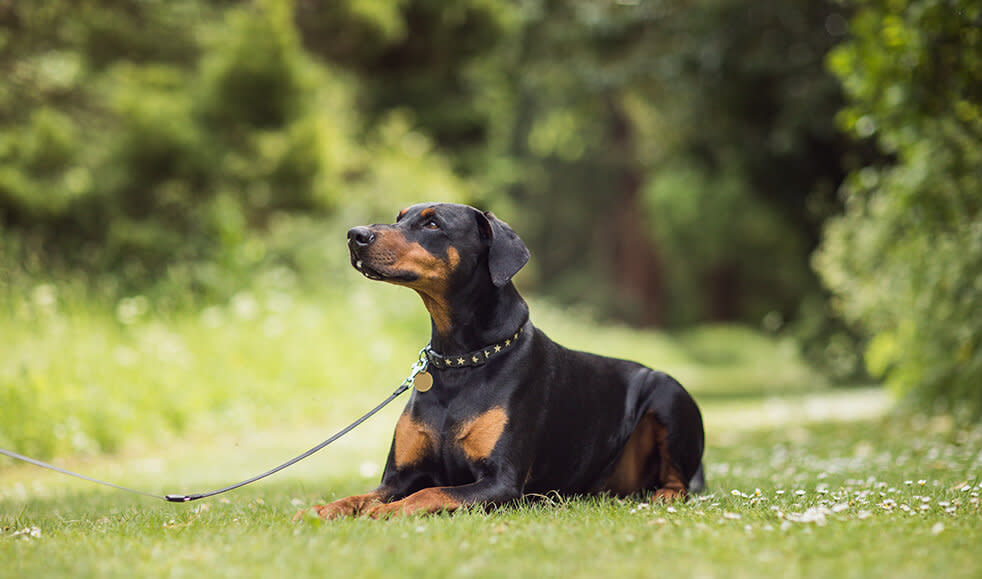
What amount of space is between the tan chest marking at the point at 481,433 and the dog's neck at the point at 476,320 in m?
0.33

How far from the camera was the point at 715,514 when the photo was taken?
379cm

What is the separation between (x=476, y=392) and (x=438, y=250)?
0.63 meters

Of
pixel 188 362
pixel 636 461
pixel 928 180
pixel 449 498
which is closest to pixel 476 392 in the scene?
pixel 449 498

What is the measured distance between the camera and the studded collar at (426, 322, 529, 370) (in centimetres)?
404

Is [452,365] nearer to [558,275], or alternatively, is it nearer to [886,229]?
[886,229]

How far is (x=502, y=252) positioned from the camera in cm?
406

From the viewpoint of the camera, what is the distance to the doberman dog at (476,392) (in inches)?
152

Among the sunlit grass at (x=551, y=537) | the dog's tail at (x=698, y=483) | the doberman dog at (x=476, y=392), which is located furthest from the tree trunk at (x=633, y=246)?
the sunlit grass at (x=551, y=537)

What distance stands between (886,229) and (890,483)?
4.51 meters

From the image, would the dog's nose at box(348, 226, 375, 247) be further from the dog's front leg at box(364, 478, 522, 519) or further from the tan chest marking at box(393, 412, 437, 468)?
the dog's front leg at box(364, 478, 522, 519)

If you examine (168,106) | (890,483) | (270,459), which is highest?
(168,106)

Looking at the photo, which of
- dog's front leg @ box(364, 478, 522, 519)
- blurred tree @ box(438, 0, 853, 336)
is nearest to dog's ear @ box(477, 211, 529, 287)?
dog's front leg @ box(364, 478, 522, 519)

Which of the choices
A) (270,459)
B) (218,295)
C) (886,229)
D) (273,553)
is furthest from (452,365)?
(218,295)

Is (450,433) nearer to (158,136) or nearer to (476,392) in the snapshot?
(476,392)
